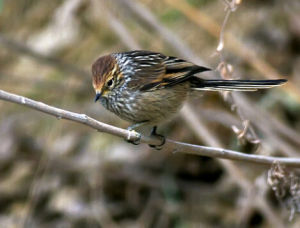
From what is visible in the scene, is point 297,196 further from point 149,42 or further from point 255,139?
point 149,42

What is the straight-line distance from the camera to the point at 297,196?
12.4 feet

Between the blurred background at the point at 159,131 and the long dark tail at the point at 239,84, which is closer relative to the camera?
the long dark tail at the point at 239,84

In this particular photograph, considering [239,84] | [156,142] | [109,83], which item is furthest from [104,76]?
[239,84]

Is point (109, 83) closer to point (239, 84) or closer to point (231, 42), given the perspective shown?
point (239, 84)

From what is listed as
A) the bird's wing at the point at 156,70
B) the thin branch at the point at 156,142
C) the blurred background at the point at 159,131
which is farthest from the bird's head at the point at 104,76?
the blurred background at the point at 159,131

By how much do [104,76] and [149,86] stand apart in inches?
13.3

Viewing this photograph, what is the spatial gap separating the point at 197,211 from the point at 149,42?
2317mm

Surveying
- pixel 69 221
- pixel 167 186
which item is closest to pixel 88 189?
pixel 69 221

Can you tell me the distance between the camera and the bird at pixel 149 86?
156 inches

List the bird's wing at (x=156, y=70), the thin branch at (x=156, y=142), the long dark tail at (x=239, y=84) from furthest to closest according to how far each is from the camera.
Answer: the bird's wing at (x=156, y=70)
the long dark tail at (x=239, y=84)
the thin branch at (x=156, y=142)

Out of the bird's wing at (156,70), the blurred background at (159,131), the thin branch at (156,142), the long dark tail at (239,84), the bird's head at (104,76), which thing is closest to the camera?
the thin branch at (156,142)

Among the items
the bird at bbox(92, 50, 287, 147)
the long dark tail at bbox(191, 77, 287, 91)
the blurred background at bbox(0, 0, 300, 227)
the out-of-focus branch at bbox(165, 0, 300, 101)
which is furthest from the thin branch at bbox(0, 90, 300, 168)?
Result: the out-of-focus branch at bbox(165, 0, 300, 101)

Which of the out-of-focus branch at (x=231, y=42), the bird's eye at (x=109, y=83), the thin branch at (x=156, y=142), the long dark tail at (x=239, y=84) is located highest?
the out-of-focus branch at (x=231, y=42)

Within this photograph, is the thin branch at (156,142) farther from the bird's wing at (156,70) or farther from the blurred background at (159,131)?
the blurred background at (159,131)
